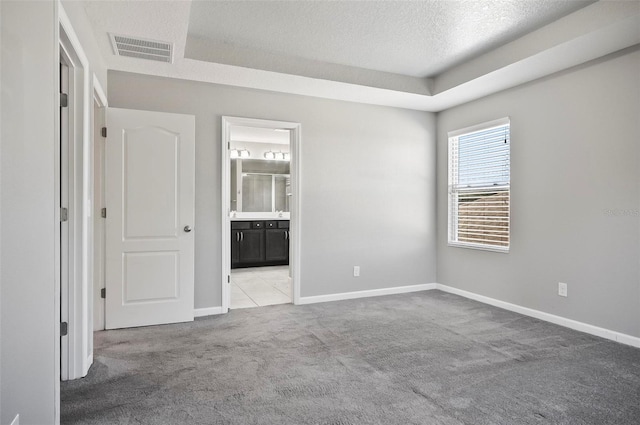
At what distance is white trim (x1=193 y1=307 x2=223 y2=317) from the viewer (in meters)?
3.87

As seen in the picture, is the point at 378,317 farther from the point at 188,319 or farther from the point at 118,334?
the point at 118,334

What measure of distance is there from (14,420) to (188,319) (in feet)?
7.55

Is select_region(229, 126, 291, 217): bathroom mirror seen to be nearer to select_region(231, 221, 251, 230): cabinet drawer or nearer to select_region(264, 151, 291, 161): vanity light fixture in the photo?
select_region(264, 151, 291, 161): vanity light fixture

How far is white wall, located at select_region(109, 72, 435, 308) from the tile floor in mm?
500

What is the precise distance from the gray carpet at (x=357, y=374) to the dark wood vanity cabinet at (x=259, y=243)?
3.14m

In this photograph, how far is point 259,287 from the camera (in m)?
5.30

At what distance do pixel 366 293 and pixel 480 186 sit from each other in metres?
1.87

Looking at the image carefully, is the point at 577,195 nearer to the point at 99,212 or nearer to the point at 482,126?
the point at 482,126

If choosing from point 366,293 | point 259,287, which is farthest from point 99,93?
point 366,293

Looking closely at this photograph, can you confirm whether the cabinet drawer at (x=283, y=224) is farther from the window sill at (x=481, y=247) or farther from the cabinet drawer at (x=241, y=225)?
the window sill at (x=481, y=247)

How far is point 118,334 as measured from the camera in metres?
3.29

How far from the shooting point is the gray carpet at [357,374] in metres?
2.03

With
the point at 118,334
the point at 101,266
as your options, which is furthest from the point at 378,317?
the point at 101,266

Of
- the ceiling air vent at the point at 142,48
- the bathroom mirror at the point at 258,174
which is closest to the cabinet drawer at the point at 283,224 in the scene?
the bathroom mirror at the point at 258,174
